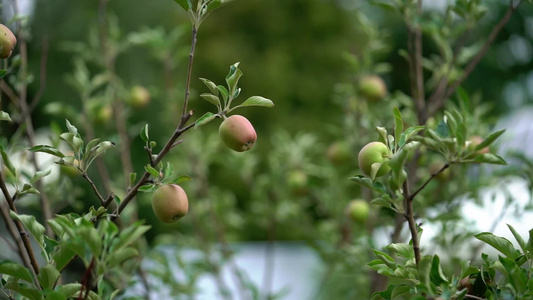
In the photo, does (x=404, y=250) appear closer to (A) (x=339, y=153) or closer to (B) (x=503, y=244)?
(B) (x=503, y=244)

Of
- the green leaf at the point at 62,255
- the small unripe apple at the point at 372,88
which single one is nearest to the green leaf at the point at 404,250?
the green leaf at the point at 62,255

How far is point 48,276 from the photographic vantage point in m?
0.53

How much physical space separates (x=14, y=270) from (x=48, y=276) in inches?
1.2

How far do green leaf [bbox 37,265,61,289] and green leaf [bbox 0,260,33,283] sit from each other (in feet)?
0.04

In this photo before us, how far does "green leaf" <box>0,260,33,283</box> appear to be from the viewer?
520 millimetres

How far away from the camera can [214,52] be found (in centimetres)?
636

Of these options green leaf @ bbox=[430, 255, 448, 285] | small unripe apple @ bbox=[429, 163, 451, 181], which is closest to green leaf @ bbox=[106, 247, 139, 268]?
green leaf @ bbox=[430, 255, 448, 285]

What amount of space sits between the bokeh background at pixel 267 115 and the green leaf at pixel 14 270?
315mm

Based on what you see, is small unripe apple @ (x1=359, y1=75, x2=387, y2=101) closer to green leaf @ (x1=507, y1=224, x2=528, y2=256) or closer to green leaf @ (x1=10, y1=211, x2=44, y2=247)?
green leaf @ (x1=507, y1=224, x2=528, y2=256)

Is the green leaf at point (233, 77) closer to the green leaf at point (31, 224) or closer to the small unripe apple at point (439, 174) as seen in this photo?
the green leaf at point (31, 224)

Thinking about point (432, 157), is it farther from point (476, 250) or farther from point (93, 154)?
point (93, 154)

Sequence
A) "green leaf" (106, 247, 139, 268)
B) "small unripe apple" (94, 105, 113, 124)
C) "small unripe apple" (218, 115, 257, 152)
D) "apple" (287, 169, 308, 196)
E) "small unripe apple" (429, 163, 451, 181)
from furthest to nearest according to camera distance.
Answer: "apple" (287, 169, 308, 196), "small unripe apple" (94, 105, 113, 124), "small unripe apple" (429, 163, 451, 181), "small unripe apple" (218, 115, 257, 152), "green leaf" (106, 247, 139, 268)

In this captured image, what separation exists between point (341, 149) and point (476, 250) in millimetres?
385

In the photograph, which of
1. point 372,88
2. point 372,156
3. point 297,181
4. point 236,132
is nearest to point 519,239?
point 372,156
